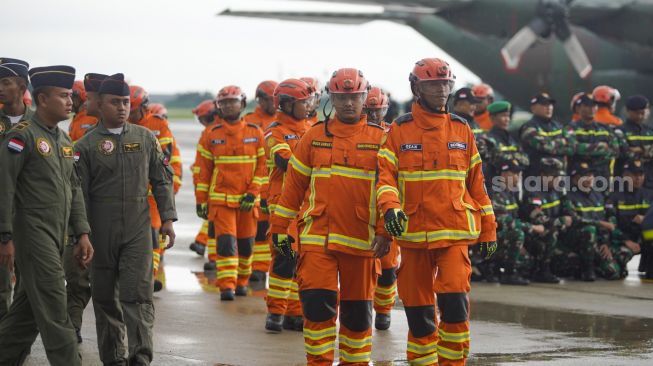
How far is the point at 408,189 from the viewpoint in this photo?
7.25m

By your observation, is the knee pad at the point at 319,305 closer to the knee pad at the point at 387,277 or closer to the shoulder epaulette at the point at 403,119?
the shoulder epaulette at the point at 403,119

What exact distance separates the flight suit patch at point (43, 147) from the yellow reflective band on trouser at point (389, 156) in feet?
6.66

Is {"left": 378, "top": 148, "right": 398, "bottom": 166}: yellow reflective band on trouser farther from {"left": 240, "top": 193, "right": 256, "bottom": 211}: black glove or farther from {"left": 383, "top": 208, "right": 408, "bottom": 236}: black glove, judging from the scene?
{"left": 240, "top": 193, "right": 256, "bottom": 211}: black glove

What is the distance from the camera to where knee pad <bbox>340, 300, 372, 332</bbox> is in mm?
7121

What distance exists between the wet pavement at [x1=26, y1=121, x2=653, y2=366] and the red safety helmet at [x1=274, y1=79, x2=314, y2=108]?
193 centimetres

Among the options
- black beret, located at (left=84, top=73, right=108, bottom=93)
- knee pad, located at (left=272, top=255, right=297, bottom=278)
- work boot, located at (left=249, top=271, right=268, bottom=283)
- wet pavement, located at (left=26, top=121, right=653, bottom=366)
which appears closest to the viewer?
wet pavement, located at (left=26, top=121, right=653, bottom=366)

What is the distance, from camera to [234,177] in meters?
11.4

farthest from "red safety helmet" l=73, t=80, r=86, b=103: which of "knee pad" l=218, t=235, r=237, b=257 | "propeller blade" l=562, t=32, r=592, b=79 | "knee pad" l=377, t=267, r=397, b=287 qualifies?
"propeller blade" l=562, t=32, r=592, b=79

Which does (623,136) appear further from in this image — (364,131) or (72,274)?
(72,274)

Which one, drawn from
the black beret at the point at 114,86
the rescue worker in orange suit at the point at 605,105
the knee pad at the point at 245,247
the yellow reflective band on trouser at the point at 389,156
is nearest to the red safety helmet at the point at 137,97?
the knee pad at the point at 245,247

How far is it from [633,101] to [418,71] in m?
6.46

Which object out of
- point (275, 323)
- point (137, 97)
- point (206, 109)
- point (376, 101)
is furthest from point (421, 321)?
point (206, 109)

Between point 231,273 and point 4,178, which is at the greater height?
point 4,178

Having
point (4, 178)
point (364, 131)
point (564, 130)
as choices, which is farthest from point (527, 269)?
point (4, 178)
